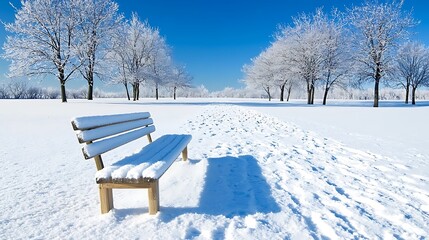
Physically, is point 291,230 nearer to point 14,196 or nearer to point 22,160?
point 14,196

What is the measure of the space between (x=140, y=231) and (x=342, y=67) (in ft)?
98.6

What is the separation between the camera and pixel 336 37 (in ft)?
92.0

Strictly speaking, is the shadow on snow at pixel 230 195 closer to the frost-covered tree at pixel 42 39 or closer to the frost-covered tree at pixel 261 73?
the frost-covered tree at pixel 42 39

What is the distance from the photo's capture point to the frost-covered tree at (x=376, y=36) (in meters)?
24.0

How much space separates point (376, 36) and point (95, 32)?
78.6 feet

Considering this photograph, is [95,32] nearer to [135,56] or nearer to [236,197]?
[135,56]

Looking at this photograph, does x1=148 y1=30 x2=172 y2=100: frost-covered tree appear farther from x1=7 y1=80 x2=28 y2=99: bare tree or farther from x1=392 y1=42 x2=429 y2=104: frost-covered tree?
x1=7 y1=80 x2=28 y2=99: bare tree

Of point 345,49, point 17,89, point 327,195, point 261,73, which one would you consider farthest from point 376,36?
point 17,89

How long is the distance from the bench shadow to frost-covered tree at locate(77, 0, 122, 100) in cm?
1887

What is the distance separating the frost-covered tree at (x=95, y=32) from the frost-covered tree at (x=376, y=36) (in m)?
21.6

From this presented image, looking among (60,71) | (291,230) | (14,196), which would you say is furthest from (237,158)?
(60,71)

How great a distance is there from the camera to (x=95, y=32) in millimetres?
21016

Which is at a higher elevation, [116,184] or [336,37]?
[336,37]

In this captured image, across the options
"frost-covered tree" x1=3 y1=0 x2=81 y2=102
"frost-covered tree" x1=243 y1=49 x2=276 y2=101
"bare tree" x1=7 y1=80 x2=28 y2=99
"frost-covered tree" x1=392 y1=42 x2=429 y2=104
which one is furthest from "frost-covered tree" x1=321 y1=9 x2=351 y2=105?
"bare tree" x1=7 y1=80 x2=28 y2=99
